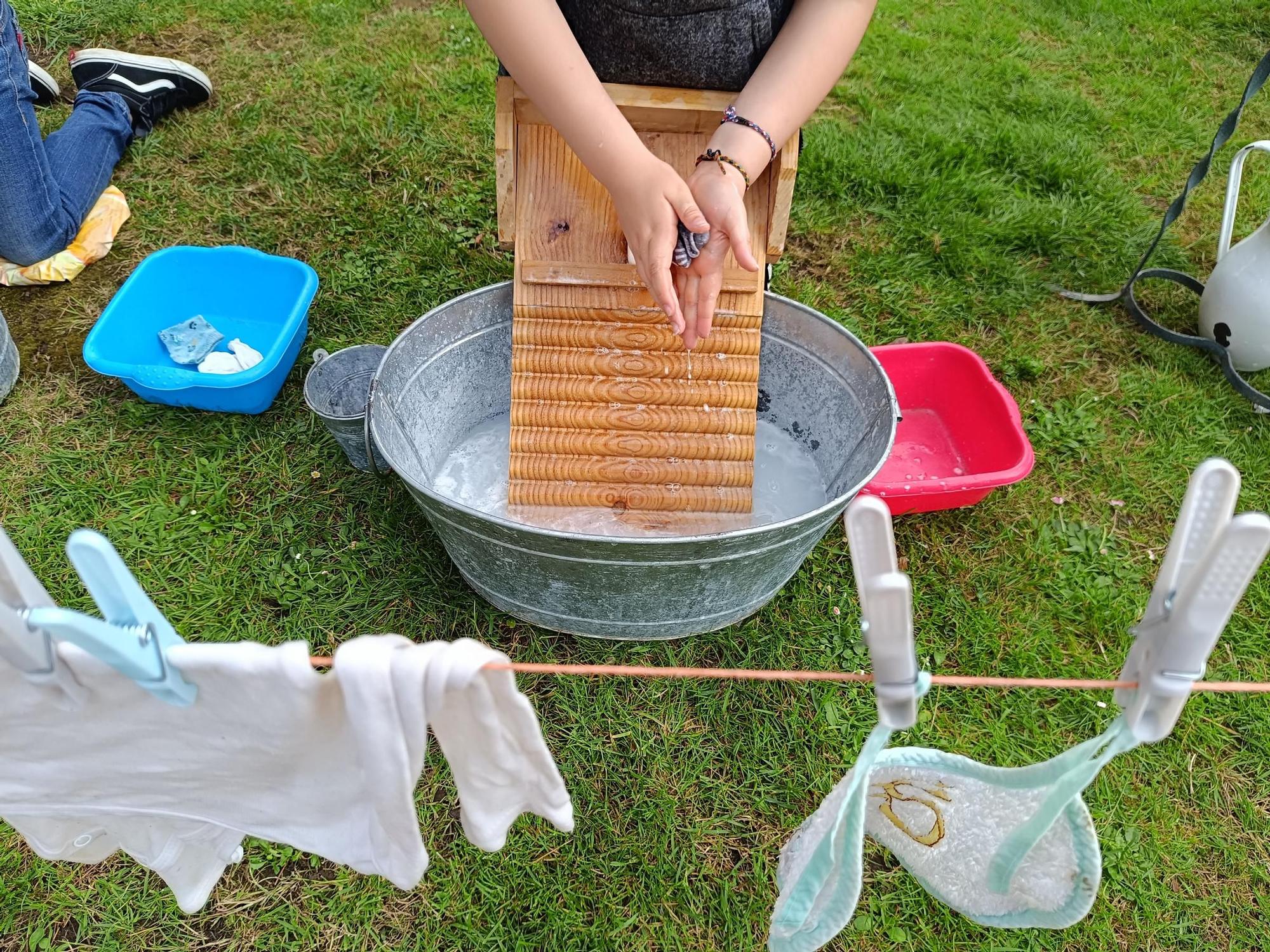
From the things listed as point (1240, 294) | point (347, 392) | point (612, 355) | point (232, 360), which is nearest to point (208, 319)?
point (232, 360)

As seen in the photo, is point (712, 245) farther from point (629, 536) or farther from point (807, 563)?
point (807, 563)

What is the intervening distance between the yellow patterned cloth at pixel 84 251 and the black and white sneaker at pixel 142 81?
1.35ft

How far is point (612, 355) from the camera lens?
1953mm

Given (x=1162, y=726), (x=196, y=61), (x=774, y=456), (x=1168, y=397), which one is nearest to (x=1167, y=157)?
(x=1168, y=397)

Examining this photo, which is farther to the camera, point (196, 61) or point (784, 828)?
point (196, 61)

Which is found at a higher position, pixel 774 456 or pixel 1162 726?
pixel 1162 726

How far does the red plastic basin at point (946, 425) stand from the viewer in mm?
2195

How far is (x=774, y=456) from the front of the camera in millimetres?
2244

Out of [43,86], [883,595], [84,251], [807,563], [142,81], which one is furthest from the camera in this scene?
[43,86]

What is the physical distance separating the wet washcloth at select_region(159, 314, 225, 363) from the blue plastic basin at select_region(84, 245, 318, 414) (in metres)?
0.03

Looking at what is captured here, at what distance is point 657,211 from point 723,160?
0.66 feet

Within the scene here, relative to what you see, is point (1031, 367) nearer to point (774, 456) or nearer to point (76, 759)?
point (774, 456)

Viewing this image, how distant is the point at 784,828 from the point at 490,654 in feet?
3.83

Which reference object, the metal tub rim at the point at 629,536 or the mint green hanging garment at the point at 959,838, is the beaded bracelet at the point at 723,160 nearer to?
the metal tub rim at the point at 629,536
